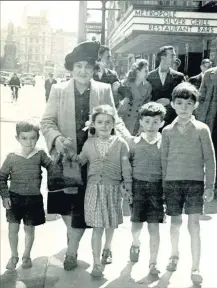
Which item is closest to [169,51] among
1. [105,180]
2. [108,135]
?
[108,135]

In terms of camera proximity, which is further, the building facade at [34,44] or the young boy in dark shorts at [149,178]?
the building facade at [34,44]

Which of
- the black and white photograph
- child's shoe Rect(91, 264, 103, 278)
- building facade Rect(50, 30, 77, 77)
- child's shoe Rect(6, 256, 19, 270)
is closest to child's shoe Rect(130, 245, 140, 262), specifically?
the black and white photograph

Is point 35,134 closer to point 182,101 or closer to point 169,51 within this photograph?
point 182,101

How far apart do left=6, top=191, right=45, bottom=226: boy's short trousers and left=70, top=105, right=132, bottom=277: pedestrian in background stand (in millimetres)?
276

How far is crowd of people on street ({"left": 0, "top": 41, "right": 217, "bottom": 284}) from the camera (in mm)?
2244

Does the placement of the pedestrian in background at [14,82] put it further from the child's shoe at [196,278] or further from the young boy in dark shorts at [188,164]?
the child's shoe at [196,278]

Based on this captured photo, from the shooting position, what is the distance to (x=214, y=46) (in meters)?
3.05

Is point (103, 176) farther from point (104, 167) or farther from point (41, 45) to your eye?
point (41, 45)

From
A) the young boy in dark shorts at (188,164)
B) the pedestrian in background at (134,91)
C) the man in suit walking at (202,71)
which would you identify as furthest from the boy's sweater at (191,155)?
the man in suit walking at (202,71)

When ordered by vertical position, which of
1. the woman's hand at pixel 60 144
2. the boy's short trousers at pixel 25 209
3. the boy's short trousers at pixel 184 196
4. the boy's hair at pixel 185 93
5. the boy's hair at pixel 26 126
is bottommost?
the boy's short trousers at pixel 25 209

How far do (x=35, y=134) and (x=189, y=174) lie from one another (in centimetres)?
84

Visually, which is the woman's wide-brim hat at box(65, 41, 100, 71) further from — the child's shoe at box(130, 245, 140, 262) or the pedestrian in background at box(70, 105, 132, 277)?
the child's shoe at box(130, 245, 140, 262)

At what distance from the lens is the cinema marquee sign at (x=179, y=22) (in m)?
2.93

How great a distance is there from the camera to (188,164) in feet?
7.32
